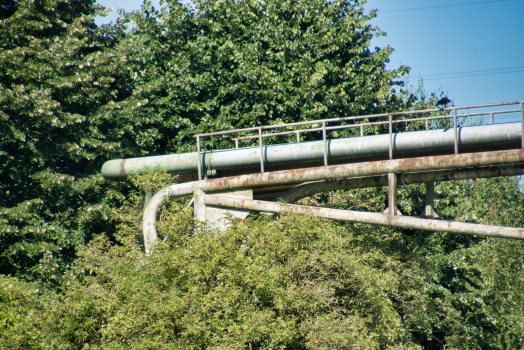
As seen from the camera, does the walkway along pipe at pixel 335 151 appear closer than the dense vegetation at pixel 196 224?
No

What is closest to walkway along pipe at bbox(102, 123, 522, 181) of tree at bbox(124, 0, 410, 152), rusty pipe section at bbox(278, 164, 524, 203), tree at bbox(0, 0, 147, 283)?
rusty pipe section at bbox(278, 164, 524, 203)

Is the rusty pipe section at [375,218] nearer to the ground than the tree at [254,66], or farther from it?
nearer to the ground

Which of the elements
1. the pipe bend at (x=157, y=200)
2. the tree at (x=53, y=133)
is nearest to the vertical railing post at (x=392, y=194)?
the pipe bend at (x=157, y=200)

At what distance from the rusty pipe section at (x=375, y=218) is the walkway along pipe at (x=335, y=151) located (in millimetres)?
1335

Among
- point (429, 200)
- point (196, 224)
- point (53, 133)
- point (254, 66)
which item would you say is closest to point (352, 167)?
point (429, 200)

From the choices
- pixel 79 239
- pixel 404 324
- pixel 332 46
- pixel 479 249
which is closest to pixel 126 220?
pixel 79 239

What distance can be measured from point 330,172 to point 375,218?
63.2 inches

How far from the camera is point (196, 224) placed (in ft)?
38.0

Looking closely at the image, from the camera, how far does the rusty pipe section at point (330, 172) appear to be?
10.4m

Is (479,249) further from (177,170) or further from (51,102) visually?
(51,102)

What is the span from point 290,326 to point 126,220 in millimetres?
7710

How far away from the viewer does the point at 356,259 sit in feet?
36.4

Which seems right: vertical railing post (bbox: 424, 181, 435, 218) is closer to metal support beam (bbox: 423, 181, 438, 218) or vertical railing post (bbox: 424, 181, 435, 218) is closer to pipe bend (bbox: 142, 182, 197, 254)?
metal support beam (bbox: 423, 181, 438, 218)

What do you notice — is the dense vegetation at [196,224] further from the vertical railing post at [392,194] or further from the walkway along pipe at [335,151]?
the vertical railing post at [392,194]
